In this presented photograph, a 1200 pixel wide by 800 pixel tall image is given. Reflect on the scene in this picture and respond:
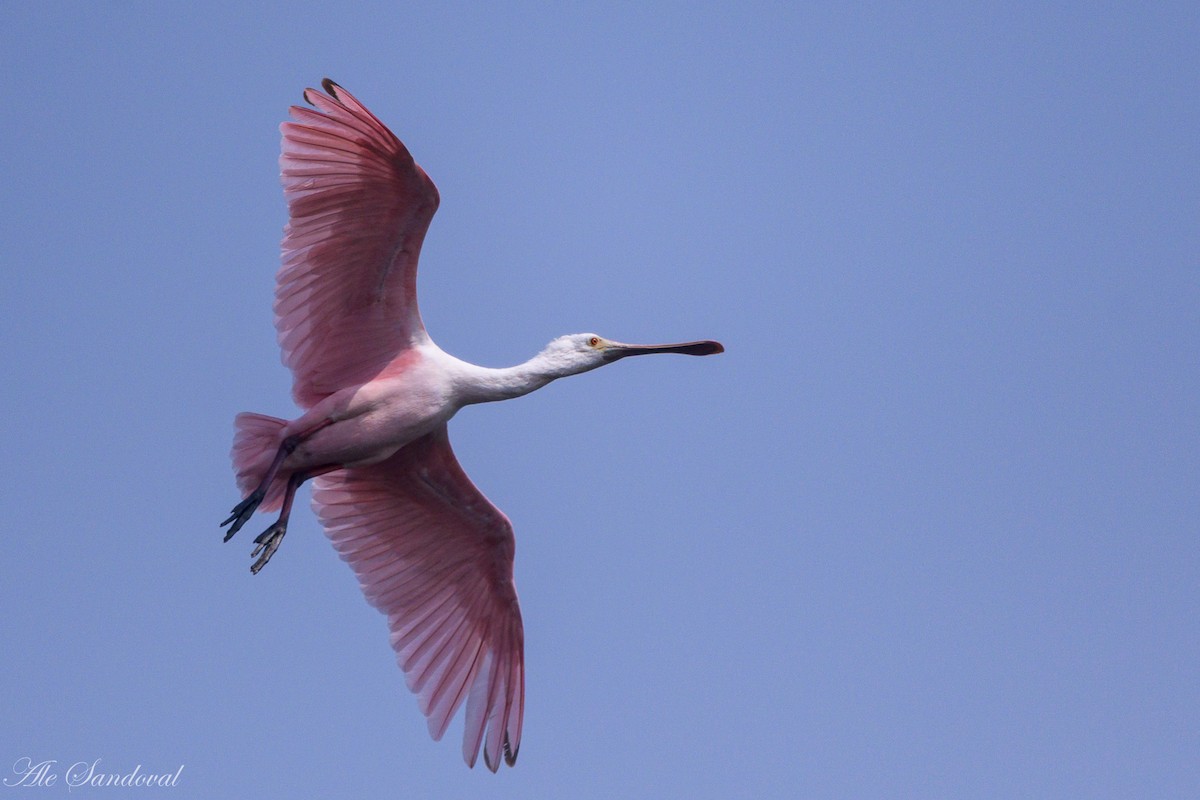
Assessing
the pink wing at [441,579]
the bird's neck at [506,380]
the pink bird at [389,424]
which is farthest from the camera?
the pink wing at [441,579]

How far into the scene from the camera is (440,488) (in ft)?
45.9

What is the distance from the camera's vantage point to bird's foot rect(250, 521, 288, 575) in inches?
496

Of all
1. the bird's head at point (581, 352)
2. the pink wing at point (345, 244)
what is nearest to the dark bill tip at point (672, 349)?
the bird's head at point (581, 352)

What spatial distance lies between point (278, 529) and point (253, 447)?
653 mm

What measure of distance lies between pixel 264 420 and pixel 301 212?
170cm

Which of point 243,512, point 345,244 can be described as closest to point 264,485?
point 243,512

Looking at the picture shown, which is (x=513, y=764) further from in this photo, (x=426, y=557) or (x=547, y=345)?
(x=547, y=345)

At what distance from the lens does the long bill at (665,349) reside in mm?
12969

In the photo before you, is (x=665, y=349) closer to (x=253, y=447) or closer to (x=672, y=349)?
(x=672, y=349)

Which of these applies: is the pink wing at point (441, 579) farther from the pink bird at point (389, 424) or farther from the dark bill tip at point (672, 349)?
the dark bill tip at point (672, 349)

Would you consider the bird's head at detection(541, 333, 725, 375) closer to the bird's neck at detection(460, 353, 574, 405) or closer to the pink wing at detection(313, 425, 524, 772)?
the bird's neck at detection(460, 353, 574, 405)

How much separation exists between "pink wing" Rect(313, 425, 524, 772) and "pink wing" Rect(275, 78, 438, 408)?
1.25m

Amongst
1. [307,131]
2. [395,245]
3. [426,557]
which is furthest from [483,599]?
[307,131]

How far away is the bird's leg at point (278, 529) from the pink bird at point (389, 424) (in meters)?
0.01
